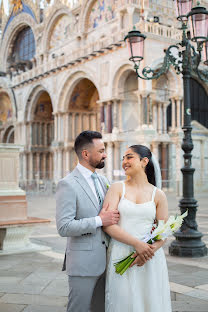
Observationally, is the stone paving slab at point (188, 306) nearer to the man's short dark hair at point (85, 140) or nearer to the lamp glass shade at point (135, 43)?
A: the man's short dark hair at point (85, 140)

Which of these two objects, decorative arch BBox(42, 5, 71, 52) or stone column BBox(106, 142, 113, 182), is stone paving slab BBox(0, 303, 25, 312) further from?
decorative arch BBox(42, 5, 71, 52)

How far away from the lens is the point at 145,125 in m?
19.4

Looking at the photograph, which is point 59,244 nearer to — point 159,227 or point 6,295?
point 6,295

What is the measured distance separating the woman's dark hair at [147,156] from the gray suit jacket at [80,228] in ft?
1.42

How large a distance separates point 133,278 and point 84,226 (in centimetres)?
49

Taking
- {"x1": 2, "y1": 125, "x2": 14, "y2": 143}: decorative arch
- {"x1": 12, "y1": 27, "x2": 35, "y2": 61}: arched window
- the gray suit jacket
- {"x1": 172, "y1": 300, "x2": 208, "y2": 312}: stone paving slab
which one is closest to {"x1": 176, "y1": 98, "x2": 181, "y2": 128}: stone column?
{"x1": 12, "y1": 27, "x2": 35, "y2": 61}: arched window

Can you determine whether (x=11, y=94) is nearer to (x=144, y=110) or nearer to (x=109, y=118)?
(x=109, y=118)

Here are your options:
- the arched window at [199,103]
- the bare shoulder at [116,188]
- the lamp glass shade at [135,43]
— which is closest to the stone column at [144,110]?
the arched window at [199,103]

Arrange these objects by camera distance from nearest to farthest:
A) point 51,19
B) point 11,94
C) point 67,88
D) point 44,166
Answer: point 67,88 < point 51,19 < point 44,166 < point 11,94

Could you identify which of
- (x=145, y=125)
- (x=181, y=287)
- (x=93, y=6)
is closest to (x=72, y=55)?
(x=93, y=6)

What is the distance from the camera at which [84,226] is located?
265cm

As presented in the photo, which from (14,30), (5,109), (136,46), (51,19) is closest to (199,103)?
(51,19)

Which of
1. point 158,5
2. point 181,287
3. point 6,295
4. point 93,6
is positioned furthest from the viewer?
point 93,6

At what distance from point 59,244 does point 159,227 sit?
17.4 ft
